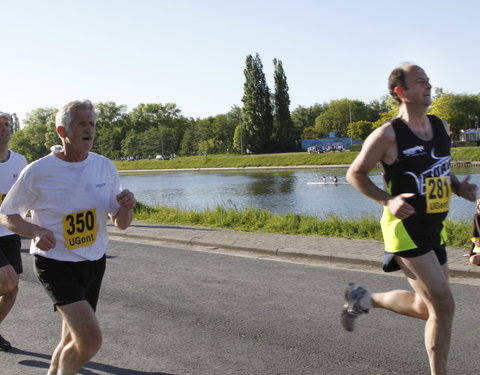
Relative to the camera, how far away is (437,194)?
3.50 metres

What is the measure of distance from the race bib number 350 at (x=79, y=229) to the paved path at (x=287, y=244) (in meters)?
5.11

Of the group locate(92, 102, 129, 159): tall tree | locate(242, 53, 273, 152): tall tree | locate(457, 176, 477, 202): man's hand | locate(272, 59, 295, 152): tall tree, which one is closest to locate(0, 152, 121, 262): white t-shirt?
locate(457, 176, 477, 202): man's hand

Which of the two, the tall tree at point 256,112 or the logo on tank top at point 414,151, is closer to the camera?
the logo on tank top at point 414,151

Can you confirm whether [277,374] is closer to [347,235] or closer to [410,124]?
[410,124]

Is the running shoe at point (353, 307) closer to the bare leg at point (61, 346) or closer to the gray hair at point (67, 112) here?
the bare leg at point (61, 346)

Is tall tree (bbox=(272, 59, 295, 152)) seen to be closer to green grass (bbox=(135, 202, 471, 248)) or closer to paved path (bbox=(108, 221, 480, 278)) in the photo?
green grass (bbox=(135, 202, 471, 248))

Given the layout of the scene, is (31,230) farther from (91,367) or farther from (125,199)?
(91,367)

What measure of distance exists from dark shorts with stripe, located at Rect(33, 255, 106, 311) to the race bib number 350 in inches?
4.8

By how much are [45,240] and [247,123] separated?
87727 millimetres

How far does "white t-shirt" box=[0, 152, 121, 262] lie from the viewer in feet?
11.2

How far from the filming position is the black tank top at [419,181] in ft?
11.2

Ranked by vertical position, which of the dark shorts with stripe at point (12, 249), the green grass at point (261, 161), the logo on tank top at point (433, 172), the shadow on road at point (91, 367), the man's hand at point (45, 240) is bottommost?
the green grass at point (261, 161)

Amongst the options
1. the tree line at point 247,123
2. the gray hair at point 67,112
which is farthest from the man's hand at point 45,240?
the tree line at point 247,123

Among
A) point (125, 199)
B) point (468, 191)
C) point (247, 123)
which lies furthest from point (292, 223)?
point (247, 123)
